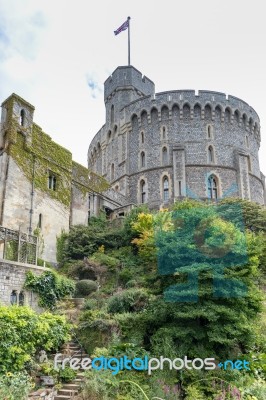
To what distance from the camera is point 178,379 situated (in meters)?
9.24

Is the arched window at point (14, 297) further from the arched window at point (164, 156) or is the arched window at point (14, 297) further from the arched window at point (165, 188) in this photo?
the arched window at point (164, 156)

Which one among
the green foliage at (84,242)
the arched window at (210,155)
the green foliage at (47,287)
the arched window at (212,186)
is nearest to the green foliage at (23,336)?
the green foliage at (47,287)

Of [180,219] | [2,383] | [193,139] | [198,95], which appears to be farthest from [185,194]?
[2,383]

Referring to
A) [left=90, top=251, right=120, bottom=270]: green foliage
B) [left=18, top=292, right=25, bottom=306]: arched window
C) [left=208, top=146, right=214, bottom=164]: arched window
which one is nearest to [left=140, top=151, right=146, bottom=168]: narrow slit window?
[left=208, top=146, right=214, bottom=164]: arched window

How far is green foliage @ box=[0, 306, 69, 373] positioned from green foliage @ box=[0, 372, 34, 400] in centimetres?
43

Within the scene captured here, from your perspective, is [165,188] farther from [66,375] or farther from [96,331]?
[66,375]

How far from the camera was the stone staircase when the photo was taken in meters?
9.35

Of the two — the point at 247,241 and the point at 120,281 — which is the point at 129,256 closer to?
the point at 120,281

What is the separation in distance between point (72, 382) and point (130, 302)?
3.39 m

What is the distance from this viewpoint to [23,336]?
10.1 meters

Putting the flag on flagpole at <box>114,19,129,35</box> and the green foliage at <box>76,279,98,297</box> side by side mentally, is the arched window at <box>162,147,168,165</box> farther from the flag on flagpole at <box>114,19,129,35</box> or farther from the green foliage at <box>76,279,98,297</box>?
the green foliage at <box>76,279,98,297</box>

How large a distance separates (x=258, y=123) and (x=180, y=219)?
Answer: 86.4 feet

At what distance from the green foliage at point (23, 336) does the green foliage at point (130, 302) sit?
1993 mm

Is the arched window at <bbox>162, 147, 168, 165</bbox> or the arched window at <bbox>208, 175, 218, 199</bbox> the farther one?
the arched window at <bbox>162, 147, 168, 165</bbox>
